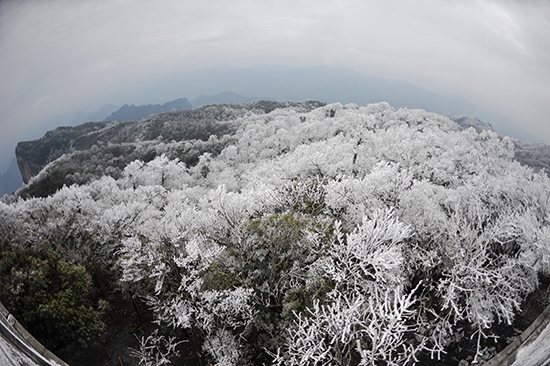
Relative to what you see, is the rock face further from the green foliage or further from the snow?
the snow

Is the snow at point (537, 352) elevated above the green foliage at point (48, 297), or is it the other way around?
the green foliage at point (48, 297)

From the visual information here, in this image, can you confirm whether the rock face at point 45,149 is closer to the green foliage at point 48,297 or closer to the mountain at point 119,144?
the mountain at point 119,144

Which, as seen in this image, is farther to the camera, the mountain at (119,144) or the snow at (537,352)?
the mountain at (119,144)

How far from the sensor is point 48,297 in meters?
14.7

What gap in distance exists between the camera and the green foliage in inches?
549

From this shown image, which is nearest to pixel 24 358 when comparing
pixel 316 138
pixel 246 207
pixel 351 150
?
pixel 246 207

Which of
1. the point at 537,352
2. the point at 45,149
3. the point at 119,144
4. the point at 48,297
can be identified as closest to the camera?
the point at 537,352

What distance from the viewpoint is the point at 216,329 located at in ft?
48.9

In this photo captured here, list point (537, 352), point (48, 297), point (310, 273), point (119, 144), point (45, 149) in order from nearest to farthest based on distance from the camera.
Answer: point (537, 352) < point (310, 273) < point (48, 297) < point (119, 144) < point (45, 149)

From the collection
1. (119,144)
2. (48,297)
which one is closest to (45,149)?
(119,144)

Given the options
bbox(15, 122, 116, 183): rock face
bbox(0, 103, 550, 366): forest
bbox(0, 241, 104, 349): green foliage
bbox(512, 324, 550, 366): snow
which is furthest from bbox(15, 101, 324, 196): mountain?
bbox(512, 324, 550, 366): snow

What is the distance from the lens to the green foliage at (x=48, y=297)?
13953 millimetres

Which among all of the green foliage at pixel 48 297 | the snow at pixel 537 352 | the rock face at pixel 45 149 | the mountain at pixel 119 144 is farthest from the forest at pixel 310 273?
the rock face at pixel 45 149

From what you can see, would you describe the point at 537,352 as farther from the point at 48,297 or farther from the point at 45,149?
the point at 45,149
